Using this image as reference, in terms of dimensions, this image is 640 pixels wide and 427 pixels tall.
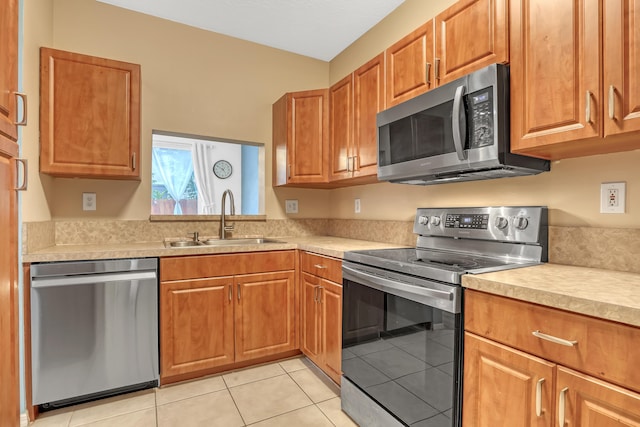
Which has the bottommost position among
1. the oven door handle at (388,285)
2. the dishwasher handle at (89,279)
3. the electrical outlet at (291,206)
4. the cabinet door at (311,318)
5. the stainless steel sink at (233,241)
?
the cabinet door at (311,318)

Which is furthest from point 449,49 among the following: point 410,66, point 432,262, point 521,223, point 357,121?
point 432,262

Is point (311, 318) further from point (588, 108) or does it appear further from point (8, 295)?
point (588, 108)

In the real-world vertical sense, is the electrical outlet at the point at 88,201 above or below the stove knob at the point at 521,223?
above

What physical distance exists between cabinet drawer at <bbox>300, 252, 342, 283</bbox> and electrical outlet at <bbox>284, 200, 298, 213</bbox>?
2.53 ft

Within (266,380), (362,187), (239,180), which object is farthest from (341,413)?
(239,180)

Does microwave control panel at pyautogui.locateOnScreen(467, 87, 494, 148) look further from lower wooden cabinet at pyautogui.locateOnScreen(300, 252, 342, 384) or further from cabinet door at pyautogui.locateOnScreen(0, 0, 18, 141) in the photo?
cabinet door at pyautogui.locateOnScreen(0, 0, 18, 141)

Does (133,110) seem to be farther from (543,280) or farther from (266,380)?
(543,280)

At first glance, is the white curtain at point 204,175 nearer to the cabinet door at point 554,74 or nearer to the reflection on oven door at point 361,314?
the reflection on oven door at point 361,314

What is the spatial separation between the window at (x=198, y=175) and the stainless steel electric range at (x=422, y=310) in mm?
3363

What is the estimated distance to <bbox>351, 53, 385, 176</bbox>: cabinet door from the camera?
2080 mm

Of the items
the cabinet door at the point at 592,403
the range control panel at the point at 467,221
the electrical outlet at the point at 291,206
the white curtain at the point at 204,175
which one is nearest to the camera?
the cabinet door at the point at 592,403

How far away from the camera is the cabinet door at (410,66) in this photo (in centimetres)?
172

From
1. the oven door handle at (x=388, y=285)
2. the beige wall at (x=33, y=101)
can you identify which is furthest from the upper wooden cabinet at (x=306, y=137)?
the beige wall at (x=33, y=101)

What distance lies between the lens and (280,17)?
8.29 feet
